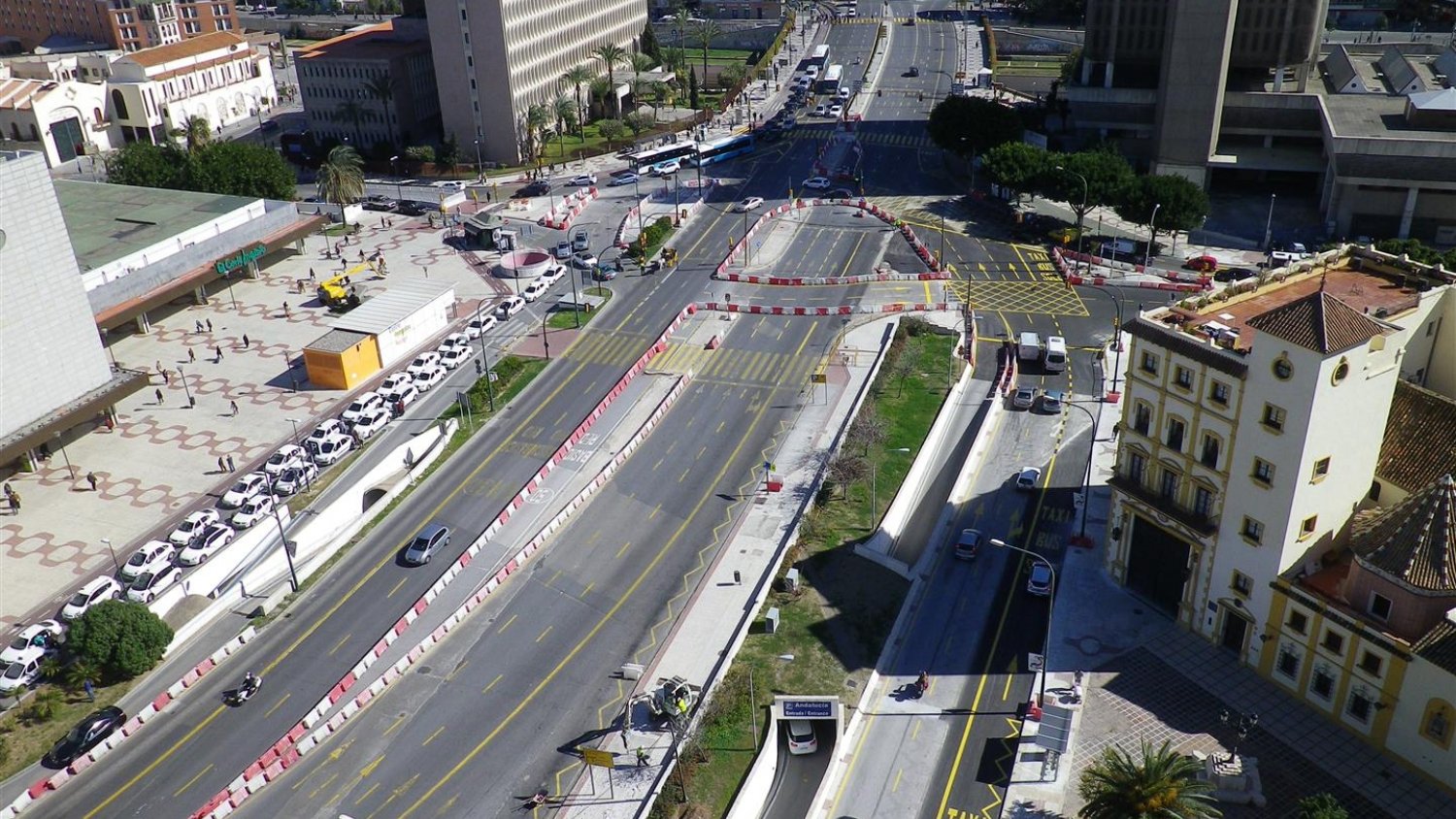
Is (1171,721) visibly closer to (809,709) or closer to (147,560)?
(809,709)

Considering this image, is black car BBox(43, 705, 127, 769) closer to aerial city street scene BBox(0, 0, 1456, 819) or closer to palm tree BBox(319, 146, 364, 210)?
aerial city street scene BBox(0, 0, 1456, 819)

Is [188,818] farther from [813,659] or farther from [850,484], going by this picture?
[850,484]

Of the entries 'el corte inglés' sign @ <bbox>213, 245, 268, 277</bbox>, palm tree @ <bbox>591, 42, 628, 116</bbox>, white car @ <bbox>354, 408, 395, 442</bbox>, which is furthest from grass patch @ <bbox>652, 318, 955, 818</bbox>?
palm tree @ <bbox>591, 42, 628, 116</bbox>

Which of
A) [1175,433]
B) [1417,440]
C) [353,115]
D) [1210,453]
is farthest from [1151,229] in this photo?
[353,115]

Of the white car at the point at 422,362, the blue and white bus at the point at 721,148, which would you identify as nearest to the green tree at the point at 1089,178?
the blue and white bus at the point at 721,148

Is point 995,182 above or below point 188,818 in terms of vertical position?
above

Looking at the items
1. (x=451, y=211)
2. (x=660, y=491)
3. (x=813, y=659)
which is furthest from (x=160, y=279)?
(x=813, y=659)
